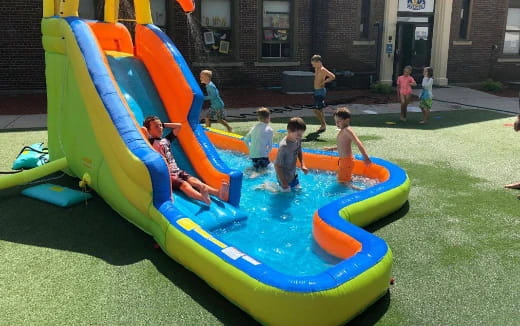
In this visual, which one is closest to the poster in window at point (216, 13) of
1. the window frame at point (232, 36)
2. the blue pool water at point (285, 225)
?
the window frame at point (232, 36)

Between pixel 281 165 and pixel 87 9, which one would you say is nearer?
pixel 281 165

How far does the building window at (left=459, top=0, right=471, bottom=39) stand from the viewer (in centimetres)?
2053

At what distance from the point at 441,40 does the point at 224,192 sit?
1772 cm

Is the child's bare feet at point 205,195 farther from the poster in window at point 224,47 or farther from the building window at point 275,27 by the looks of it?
the building window at point 275,27

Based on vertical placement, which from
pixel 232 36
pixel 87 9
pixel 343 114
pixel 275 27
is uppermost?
pixel 87 9

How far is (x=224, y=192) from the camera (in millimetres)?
5586

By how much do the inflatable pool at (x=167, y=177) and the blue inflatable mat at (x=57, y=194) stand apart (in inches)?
7.9

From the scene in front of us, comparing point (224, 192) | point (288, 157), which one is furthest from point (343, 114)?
point (224, 192)

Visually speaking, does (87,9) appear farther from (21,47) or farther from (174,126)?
(174,126)

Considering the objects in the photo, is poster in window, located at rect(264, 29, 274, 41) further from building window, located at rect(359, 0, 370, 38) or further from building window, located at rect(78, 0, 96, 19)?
building window, located at rect(78, 0, 96, 19)

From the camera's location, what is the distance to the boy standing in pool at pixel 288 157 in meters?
6.13

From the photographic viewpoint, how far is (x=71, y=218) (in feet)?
18.0

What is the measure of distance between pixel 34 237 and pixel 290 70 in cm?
1505

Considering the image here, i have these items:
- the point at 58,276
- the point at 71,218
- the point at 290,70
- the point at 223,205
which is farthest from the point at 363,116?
the point at 58,276
